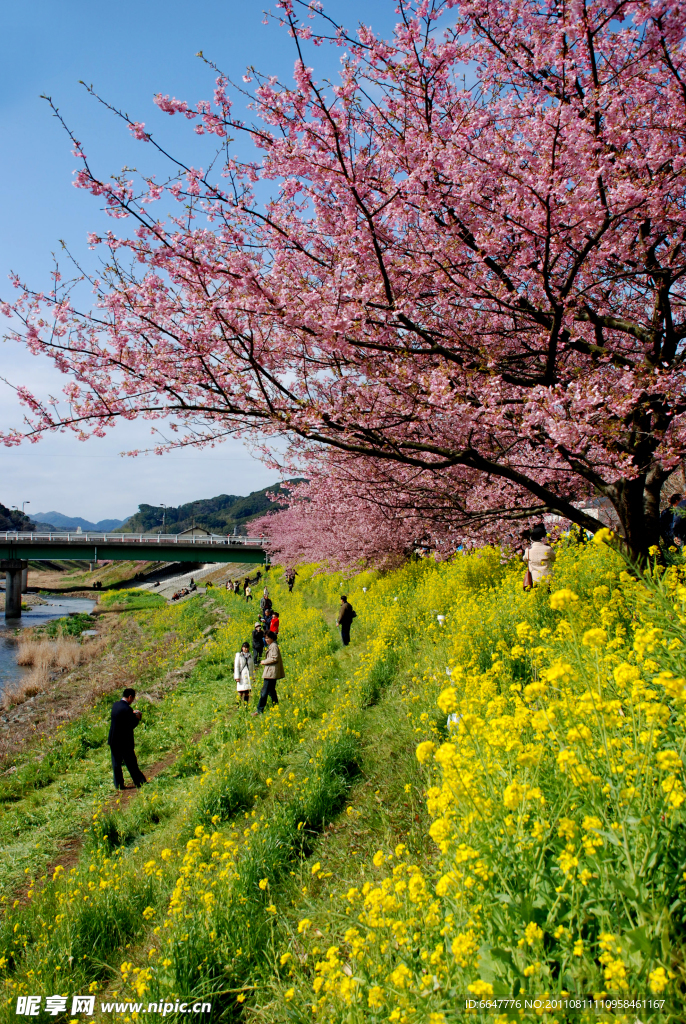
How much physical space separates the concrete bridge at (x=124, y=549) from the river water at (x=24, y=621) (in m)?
4.23

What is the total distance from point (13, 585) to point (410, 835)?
5594 centimetres

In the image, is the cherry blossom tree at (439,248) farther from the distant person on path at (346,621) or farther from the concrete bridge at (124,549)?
the concrete bridge at (124,549)

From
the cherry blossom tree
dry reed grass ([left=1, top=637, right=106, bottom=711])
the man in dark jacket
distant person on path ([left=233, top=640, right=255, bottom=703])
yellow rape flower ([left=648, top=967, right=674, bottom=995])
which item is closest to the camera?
yellow rape flower ([left=648, top=967, right=674, bottom=995])

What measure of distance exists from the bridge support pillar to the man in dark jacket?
46.4 meters

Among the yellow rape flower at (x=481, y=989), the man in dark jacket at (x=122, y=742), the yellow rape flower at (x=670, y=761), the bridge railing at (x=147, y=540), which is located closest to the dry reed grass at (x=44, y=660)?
the man in dark jacket at (x=122, y=742)

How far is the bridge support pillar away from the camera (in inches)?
1898

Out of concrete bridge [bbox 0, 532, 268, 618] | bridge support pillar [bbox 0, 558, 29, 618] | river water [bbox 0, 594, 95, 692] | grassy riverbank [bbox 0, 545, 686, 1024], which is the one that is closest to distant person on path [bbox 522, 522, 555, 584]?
grassy riverbank [bbox 0, 545, 686, 1024]

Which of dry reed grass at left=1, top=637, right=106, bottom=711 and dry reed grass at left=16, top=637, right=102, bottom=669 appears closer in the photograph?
dry reed grass at left=1, top=637, right=106, bottom=711

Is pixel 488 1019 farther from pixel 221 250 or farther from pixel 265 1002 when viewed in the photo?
pixel 221 250

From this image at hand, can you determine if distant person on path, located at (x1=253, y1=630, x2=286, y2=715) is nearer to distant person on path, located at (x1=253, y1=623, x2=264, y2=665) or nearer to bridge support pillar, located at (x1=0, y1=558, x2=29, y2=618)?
distant person on path, located at (x1=253, y1=623, x2=264, y2=665)

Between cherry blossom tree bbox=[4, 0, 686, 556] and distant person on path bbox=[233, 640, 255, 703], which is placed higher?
cherry blossom tree bbox=[4, 0, 686, 556]

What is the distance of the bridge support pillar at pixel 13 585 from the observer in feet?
158

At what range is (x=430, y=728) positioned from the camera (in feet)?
18.6

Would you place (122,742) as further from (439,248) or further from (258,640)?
(439,248)
